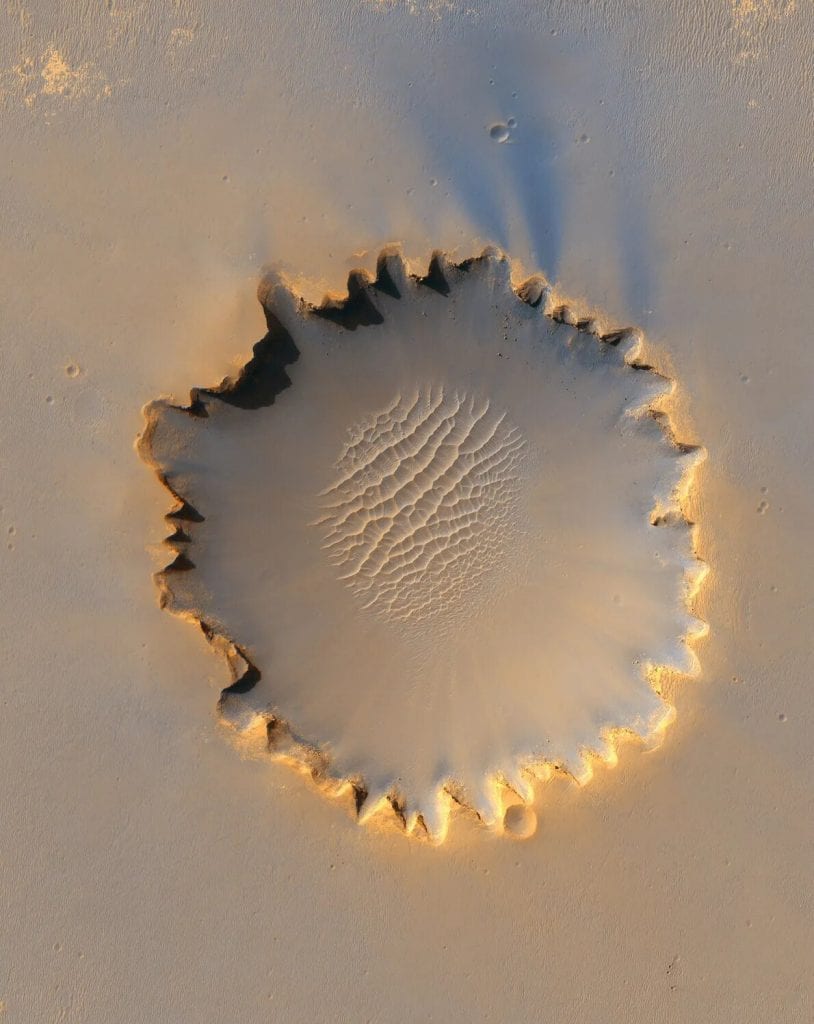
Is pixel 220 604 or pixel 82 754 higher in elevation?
pixel 220 604

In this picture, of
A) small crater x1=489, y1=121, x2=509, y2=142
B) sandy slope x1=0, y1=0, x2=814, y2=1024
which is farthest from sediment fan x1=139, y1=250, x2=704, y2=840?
small crater x1=489, y1=121, x2=509, y2=142

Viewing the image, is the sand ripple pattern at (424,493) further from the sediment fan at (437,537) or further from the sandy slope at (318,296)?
the sandy slope at (318,296)

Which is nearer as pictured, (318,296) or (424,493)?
(424,493)

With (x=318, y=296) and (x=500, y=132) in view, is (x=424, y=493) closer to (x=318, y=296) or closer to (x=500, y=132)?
(x=318, y=296)

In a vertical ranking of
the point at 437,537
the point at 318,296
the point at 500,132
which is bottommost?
the point at 437,537

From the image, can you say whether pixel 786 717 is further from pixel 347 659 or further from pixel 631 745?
pixel 347 659

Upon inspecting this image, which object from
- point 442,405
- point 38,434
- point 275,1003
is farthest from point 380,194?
point 275,1003

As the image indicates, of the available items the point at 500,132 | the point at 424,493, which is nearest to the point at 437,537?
the point at 424,493

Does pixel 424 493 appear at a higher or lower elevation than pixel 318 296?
lower
